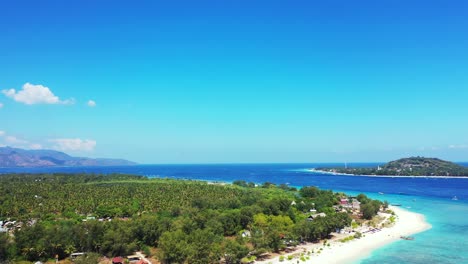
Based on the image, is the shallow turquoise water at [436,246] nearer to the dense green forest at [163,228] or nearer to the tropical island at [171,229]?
the tropical island at [171,229]

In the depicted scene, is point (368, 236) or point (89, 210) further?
point (89, 210)

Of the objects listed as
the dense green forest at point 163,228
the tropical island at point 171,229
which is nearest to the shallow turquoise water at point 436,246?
the tropical island at point 171,229

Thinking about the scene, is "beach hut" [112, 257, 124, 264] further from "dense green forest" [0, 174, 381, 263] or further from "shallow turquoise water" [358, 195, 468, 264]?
"shallow turquoise water" [358, 195, 468, 264]

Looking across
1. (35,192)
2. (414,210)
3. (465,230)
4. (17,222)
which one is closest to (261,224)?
(465,230)

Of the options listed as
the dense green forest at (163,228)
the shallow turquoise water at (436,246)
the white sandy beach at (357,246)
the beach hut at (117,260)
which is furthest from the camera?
the shallow turquoise water at (436,246)

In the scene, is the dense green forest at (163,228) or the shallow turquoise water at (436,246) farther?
the shallow turquoise water at (436,246)

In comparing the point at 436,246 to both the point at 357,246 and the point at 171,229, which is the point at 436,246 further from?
the point at 171,229

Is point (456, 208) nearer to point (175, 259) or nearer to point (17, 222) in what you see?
point (175, 259)

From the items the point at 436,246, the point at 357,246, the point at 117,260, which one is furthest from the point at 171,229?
the point at 436,246
